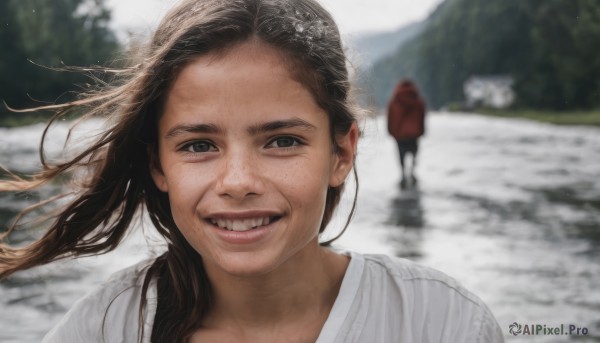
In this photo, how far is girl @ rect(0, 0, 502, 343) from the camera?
2240mm

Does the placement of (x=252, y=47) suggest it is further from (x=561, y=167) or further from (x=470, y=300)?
(x=561, y=167)

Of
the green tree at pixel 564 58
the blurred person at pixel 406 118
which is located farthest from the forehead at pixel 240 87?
the green tree at pixel 564 58

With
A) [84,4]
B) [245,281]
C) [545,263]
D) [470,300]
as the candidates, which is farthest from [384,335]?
[84,4]

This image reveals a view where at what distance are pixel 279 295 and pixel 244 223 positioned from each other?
15.0 inches

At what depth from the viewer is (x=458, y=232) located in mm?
8086

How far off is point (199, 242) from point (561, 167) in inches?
525

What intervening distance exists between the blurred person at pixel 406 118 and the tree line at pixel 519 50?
35.4 feet

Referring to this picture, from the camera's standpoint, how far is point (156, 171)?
8.57 feet

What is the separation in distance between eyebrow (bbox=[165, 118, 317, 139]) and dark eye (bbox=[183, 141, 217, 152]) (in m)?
0.04

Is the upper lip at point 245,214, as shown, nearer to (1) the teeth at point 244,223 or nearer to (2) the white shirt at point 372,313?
(1) the teeth at point 244,223

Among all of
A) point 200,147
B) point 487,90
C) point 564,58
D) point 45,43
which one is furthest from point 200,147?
point 487,90

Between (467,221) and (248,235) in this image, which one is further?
(467,221)

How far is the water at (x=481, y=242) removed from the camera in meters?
5.27

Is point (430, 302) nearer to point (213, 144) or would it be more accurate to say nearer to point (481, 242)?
point (213, 144)
